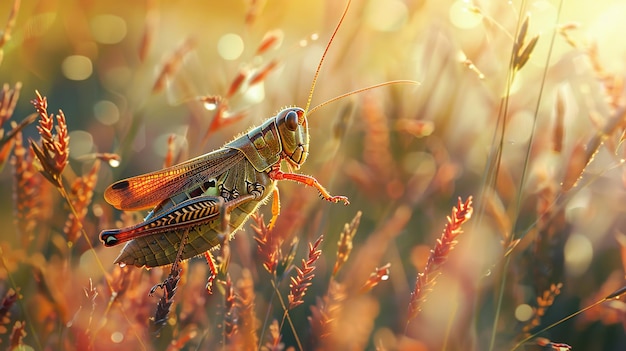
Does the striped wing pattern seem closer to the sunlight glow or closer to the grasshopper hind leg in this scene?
the grasshopper hind leg

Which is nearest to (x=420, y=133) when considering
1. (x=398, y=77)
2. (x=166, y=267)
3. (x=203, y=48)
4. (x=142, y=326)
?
(x=398, y=77)

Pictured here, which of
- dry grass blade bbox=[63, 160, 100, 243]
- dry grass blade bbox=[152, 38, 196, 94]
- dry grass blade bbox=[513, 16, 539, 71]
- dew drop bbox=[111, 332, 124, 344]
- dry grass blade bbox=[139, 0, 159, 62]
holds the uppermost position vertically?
dry grass blade bbox=[139, 0, 159, 62]

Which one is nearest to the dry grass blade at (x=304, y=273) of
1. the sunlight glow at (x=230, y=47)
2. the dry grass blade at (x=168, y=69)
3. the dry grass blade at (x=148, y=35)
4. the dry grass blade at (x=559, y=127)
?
the dry grass blade at (x=559, y=127)

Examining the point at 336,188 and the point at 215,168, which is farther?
the point at 336,188

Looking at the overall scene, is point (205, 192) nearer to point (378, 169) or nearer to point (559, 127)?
point (378, 169)

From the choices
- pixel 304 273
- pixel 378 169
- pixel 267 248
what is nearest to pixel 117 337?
pixel 267 248

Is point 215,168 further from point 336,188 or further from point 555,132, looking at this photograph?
point 555,132

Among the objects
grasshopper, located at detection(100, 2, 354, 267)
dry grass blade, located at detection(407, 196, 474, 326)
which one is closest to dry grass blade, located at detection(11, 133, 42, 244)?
grasshopper, located at detection(100, 2, 354, 267)
